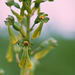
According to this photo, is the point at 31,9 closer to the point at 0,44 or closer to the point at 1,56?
the point at 1,56

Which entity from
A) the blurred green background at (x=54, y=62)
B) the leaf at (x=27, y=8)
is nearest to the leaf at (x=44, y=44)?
the leaf at (x=27, y=8)

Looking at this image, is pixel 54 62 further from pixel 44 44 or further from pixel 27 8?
pixel 27 8

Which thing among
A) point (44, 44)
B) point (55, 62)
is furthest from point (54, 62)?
point (44, 44)

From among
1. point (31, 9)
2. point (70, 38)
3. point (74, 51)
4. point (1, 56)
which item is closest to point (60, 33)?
point (70, 38)

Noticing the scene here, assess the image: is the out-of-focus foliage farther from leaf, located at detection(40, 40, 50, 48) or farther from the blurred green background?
leaf, located at detection(40, 40, 50, 48)

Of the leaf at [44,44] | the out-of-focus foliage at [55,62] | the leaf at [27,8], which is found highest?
the leaf at [27,8]

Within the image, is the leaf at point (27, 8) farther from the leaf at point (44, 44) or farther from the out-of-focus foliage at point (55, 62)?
the out-of-focus foliage at point (55, 62)

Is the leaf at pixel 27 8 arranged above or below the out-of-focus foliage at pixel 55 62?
above

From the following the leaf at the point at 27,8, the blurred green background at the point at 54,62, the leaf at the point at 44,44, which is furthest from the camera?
the blurred green background at the point at 54,62

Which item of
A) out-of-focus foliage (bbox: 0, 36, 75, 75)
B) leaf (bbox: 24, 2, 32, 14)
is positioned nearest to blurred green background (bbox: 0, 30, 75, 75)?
out-of-focus foliage (bbox: 0, 36, 75, 75)

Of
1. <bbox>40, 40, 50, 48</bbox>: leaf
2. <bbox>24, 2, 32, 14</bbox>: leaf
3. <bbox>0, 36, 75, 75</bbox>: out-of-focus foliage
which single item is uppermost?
<bbox>24, 2, 32, 14</bbox>: leaf
